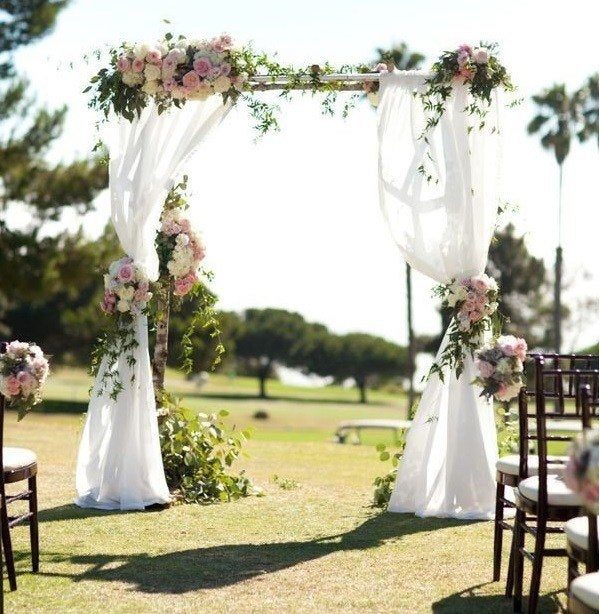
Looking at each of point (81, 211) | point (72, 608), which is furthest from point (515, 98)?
point (81, 211)

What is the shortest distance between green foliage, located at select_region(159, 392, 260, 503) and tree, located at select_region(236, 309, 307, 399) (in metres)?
41.4

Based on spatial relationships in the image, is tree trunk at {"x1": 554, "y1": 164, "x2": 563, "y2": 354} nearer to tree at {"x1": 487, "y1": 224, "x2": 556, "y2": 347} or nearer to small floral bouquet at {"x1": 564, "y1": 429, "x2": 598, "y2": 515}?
tree at {"x1": 487, "y1": 224, "x2": 556, "y2": 347}

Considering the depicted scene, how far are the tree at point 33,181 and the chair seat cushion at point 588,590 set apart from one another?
49.1 ft

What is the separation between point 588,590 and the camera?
2.64 meters

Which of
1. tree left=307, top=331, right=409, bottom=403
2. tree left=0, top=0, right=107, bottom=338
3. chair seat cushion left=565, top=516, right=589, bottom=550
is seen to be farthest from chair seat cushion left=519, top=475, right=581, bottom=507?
tree left=307, top=331, right=409, bottom=403

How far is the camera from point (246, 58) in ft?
20.6

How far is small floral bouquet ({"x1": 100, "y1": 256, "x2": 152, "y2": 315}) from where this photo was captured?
6.22 m

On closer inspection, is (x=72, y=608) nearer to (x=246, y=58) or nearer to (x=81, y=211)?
(x=246, y=58)

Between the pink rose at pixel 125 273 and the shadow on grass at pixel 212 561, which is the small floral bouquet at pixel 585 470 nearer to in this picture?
the shadow on grass at pixel 212 561

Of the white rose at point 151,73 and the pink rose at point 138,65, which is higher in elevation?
the pink rose at point 138,65

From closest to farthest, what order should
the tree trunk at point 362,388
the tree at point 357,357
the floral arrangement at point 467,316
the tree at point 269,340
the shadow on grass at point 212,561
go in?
the shadow on grass at point 212,561, the floral arrangement at point 467,316, the tree trunk at point 362,388, the tree at point 269,340, the tree at point 357,357

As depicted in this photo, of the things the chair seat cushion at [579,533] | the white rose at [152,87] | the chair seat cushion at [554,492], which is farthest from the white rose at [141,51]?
the chair seat cushion at [579,533]

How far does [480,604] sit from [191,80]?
11.7ft

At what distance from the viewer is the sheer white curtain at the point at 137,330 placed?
6281 mm
